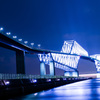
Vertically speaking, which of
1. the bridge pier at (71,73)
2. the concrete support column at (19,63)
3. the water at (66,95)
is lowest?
the water at (66,95)

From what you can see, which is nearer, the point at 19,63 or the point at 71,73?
the point at 19,63

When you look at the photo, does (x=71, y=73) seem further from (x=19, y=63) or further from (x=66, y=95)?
(x=66, y=95)

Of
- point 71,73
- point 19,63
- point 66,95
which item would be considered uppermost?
point 19,63

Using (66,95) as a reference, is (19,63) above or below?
above

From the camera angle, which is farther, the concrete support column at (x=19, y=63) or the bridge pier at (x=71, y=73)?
the bridge pier at (x=71, y=73)

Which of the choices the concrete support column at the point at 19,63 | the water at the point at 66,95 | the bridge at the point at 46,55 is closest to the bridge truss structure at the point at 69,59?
the bridge at the point at 46,55

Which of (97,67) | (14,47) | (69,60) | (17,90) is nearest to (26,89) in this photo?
(17,90)

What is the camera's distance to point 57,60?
5822 inches

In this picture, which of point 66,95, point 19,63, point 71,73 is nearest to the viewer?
point 66,95

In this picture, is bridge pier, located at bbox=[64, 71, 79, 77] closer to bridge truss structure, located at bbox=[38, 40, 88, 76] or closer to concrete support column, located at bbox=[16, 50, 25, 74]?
bridge truss structure, located at bbox=[38, 40, 88, 76]

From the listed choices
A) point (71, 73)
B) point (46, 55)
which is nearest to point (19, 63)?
point (46, 55)

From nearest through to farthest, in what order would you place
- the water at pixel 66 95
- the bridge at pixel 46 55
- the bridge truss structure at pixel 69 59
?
1. the water at pixel 66 95
2. the bridge at pixel 46 55
3. the bridge truss structure at pixel 69 59

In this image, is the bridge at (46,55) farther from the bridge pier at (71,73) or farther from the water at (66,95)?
the water at (66,95)

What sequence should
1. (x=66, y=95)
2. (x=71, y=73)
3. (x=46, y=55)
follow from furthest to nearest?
(x=71, y=73) < (x=46, y=55) < (x=66, y=95)
